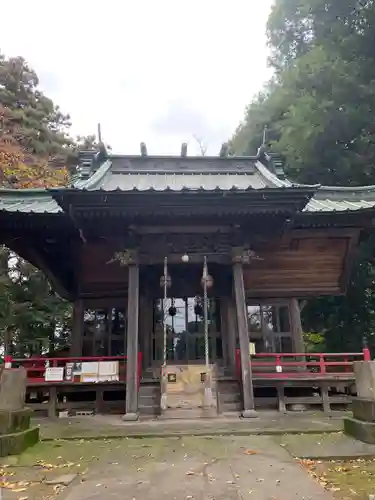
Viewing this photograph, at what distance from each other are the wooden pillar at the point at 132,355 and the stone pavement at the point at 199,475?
195cm

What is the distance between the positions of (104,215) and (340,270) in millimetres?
6356

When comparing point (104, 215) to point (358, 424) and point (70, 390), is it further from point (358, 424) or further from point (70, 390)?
point (358, 424)

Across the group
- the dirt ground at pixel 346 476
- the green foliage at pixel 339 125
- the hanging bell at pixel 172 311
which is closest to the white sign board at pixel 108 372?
the hanging bell at pixel 172 311

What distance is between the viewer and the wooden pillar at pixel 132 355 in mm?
7477

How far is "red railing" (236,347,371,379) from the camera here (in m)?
8.62

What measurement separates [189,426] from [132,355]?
5.92ft

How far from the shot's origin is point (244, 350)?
788 cm

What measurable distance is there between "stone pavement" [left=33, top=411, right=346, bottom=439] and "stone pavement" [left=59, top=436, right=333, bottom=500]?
2.27 ft

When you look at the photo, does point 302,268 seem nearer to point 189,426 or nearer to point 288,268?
point 288,268

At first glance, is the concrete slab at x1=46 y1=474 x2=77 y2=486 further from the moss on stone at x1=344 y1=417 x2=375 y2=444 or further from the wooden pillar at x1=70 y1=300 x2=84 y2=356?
the wooden pillar at x1=70 y1=300 x2=84 y2=356

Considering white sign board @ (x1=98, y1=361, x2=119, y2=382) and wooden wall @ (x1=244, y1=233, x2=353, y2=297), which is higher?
wooden wall @ (x1=244, y1=233, x2=353, y2=297)

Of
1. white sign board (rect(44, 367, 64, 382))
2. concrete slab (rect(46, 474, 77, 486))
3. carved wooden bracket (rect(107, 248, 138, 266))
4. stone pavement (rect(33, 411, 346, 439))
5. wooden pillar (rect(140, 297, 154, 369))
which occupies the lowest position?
concrete slab (rect(46, 474, 77, 486))

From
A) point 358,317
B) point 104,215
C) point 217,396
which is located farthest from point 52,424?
point 358,317

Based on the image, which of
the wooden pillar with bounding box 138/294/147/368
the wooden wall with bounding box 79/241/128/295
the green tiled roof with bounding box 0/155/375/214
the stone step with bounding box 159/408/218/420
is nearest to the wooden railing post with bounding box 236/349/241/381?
the stone step with bounding box 159/408/218/420
